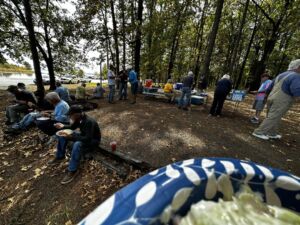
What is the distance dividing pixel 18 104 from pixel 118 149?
445cm

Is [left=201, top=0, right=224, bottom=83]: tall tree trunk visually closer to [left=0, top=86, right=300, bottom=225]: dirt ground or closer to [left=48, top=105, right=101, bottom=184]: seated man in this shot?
[left=0, top=86, right=300, bottom=225]: dirt ground

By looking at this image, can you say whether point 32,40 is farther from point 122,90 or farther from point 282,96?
point 282,96

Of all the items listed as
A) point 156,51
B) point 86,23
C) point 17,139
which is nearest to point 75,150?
point 17,139

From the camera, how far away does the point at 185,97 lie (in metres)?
7.96

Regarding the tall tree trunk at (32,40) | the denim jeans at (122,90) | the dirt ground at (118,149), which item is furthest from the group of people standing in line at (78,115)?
the tall tree trunk at (32,40)

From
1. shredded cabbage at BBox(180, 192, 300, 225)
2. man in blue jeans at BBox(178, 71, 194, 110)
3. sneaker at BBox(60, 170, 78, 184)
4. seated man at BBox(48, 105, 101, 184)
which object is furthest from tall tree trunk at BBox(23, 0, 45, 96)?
shredded cabbage at BBox(180, 192, 300, 225)

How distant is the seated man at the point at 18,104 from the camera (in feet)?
18.6

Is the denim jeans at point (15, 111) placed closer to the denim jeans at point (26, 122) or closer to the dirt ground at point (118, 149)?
the denim jeans at point (26, 122)

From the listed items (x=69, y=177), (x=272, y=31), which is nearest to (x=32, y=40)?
(x=69, y=177)

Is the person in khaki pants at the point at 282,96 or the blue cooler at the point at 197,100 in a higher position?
the person in khaki pants at the point at 282,96

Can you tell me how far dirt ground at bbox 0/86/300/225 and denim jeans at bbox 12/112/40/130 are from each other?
27cm

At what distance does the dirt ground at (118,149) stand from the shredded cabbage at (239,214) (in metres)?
2.13

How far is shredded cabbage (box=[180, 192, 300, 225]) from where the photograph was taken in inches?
42.0

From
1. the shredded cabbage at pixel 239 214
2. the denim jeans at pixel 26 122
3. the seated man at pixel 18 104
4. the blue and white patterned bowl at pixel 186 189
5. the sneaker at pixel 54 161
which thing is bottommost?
the sneaker at pixel 54 161
